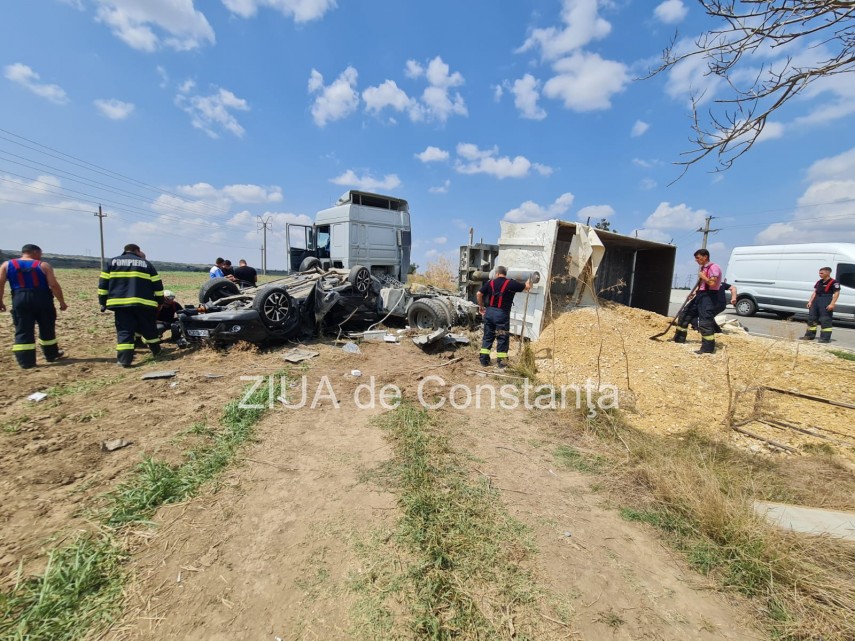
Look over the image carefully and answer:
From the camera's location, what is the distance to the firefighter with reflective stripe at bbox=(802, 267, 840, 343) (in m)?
6.98

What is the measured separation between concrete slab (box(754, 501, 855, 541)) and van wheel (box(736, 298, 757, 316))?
1283 centimetres

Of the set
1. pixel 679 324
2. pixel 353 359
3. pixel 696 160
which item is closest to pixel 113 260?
pixel 353 359

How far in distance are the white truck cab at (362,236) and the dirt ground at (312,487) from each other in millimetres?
5589

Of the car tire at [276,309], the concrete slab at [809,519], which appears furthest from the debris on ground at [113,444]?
the concrete slab at [809,519]

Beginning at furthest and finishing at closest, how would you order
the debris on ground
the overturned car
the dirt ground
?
the overturned car < the debris on ground < the dirt ground

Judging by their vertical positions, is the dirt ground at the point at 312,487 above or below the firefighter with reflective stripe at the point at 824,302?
below

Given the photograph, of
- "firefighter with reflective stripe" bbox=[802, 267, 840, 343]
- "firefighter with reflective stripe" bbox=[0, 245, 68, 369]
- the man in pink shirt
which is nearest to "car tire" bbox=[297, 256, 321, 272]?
"firefighter with reflective stripe" bbox=[0, 245, 68, 369]

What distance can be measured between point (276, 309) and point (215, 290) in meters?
1.65

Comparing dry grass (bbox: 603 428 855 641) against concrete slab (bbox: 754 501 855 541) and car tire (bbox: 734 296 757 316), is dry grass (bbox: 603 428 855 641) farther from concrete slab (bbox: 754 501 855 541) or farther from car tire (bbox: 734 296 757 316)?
car tire (bbox: 734 296 757 316)

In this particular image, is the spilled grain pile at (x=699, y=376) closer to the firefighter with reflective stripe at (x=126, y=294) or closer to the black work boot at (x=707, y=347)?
the black work boot at (x=707, y=347)

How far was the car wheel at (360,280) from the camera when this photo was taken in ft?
21.4

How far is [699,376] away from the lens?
426 centimetres

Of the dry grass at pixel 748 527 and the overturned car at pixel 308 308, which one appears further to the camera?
the overturned car at pixel 308 308

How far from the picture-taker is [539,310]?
5953mm
